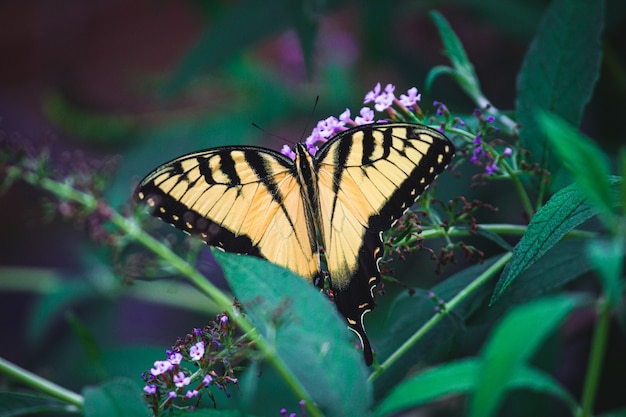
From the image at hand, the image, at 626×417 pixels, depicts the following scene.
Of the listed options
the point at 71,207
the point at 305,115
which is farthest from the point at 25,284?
the point at 305,115

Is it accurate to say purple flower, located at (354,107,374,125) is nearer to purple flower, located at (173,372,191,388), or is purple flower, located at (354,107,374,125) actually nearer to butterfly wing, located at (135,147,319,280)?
butterfly wing, located at (135,147,319,280)

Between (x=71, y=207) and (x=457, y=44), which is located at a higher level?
(x=71, y=207)

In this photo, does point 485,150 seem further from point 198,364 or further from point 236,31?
point 236,31

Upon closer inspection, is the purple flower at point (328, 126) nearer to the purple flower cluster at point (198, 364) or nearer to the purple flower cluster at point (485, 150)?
the purple flower cluster at point (485, 150)

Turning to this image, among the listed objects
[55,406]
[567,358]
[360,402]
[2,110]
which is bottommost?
[567,358]

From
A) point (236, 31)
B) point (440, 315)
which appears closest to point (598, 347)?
point (440, 315)

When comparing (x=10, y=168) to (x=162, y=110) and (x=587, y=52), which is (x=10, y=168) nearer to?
(x=587, y=52)

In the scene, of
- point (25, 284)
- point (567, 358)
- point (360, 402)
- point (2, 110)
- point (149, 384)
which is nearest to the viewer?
point (360, 402)
